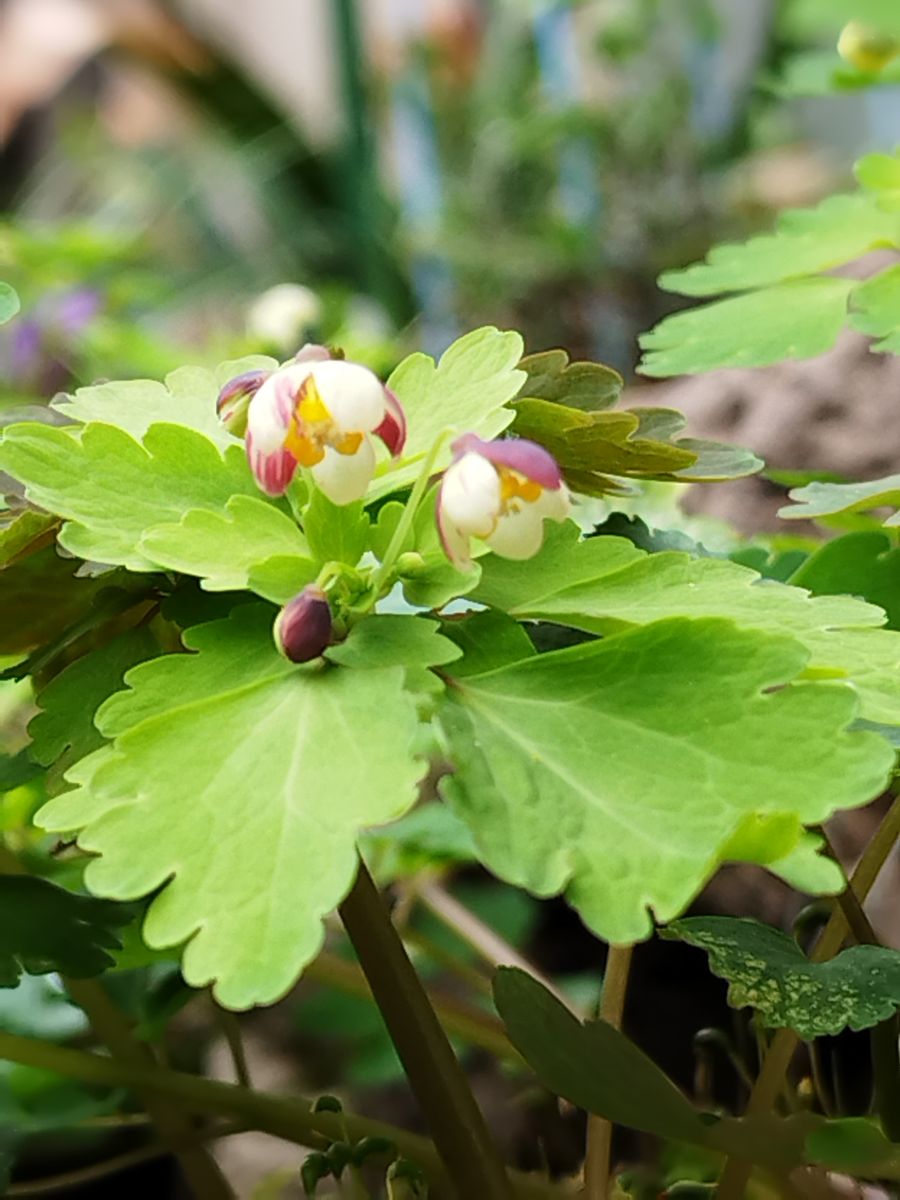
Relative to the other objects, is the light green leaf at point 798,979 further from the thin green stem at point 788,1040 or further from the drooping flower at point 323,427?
the drooping flower at point 323,427

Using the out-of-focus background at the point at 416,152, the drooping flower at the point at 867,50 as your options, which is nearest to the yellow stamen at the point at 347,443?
the drooping flower at the point at 867,50

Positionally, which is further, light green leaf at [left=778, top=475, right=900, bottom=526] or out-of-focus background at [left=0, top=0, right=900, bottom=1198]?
out-of-focus background at [left=0, top=0, right=900, bottom=1198]

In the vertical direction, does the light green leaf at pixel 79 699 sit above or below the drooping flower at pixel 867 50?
below

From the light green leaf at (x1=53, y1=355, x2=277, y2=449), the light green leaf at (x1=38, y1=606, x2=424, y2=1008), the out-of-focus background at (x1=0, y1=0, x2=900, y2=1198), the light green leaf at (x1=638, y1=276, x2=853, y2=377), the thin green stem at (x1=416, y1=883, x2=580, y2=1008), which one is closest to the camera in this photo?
the light green leaf at (x1=38, y1=606, x2=424, y2=1008)

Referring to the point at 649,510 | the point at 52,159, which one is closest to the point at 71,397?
the point at 649,510

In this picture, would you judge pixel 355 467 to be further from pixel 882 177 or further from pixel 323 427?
pixel 882 177

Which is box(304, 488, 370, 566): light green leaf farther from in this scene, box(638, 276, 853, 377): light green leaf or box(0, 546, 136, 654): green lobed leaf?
box(638, 276, 853, 377): light green leaf

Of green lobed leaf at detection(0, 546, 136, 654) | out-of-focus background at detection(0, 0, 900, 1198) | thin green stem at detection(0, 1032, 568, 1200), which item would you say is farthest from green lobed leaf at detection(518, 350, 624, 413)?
out-of-focus background at detection(0, 0, 900, 1198)
